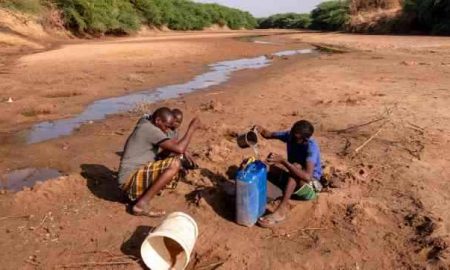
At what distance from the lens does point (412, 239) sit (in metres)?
4.40

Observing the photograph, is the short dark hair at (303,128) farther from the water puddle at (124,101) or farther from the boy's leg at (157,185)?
the water puddle at (124,101)

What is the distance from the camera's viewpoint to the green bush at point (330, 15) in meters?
43.5

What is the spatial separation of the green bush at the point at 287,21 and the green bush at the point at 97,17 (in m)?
28.9

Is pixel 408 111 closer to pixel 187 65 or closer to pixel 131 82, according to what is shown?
pixel 131 82

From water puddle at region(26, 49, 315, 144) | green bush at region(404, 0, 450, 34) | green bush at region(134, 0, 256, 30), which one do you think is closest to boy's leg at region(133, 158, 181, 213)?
water puddle at region(26, 49, 315, 144)

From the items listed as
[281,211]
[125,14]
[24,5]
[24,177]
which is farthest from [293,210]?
[125,14]

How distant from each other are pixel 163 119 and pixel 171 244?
129 cm

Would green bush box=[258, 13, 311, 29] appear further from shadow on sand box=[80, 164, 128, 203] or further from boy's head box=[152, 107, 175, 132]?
boy's head box=[152, 107, 175, 132]

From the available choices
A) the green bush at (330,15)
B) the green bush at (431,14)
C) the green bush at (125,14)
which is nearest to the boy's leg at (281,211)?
the green bush at (125,14)

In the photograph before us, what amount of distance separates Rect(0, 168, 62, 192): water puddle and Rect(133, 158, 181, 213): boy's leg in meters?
1.66

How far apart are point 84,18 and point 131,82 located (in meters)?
17.5

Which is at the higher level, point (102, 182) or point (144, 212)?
point (144, 212)

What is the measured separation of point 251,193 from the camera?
449 cm

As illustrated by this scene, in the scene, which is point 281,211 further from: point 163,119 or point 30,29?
point 30,29
